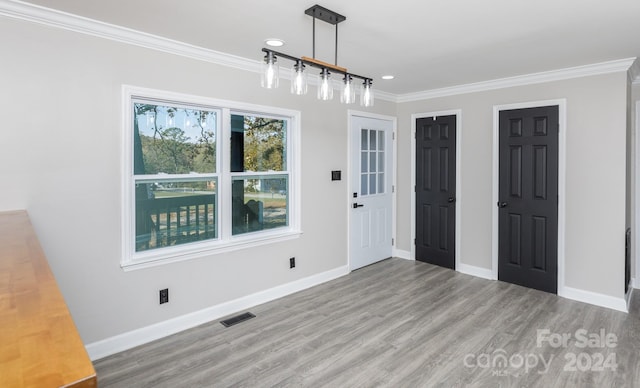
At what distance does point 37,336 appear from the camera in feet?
2.30

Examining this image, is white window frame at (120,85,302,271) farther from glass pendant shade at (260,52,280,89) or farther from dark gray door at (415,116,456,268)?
dark gray door at (415,116,456,268)

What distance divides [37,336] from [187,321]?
272 centimetres

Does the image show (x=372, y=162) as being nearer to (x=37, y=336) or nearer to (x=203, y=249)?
(x=203, y=249)

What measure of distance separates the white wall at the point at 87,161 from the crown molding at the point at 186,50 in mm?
52

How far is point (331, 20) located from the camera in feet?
8.36

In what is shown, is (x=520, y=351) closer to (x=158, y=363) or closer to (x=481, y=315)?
(x=481, y=315)

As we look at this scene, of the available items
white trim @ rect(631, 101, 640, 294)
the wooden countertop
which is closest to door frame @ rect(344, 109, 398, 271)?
white trim @ rect(631, 101, 640, 294)

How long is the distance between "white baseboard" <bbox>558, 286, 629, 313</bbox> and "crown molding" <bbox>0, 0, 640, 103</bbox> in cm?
232

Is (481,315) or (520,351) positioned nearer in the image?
(520,351)

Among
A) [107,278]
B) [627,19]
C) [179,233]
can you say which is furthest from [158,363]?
[627,19]

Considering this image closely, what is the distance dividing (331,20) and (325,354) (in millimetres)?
2504

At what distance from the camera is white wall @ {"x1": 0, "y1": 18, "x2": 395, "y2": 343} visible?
2.38 metres

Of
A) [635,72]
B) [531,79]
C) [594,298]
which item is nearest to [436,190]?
[531,79]

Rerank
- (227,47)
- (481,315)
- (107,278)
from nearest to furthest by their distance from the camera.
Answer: (107,278) < (227,47) < (481,315)
